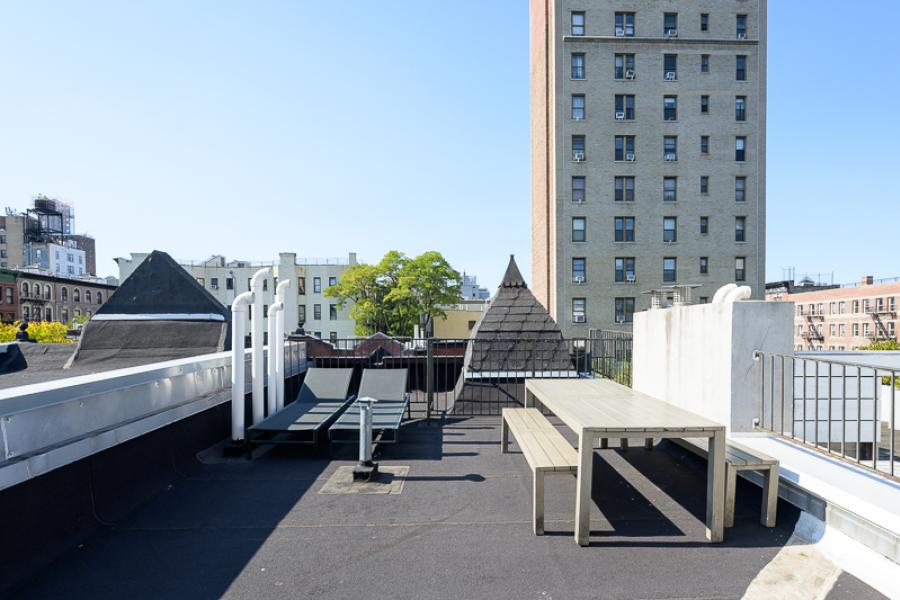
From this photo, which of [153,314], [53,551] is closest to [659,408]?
[53,551]

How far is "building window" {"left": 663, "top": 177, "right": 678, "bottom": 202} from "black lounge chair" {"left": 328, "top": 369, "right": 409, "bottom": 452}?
107 feet

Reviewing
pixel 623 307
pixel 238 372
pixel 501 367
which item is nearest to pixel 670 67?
pixel 623 307

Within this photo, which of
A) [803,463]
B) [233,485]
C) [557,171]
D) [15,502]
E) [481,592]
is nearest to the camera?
[481,592]

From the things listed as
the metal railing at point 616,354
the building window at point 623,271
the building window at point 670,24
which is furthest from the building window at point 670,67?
the metal railing at point 616,354

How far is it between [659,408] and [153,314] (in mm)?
12651

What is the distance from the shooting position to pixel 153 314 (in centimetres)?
1275

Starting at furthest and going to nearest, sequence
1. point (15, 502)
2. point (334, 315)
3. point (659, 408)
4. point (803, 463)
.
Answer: point (334, 315)
point (659, 408)
point (803, 463)
point (15, 502)

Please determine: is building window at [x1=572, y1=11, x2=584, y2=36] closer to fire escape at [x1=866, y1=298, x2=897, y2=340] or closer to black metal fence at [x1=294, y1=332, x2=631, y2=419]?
black metal fence at [x1=294, y1=332, x2=631, y2=419]

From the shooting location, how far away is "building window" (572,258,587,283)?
117ft

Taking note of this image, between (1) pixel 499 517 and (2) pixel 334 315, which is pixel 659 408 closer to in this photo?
(1) pixel 499 517

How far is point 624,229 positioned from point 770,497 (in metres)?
33.8

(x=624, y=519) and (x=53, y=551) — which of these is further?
(x=624, y=519)

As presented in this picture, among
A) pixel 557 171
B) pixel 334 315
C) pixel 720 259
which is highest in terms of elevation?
pixel 557 171

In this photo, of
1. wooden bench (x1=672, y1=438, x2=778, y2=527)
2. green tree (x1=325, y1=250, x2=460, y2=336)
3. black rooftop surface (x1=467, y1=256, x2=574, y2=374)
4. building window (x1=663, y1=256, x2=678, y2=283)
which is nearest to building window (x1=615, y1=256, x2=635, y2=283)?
building window (x1=663, y1=256, x2=678, y2=283)
